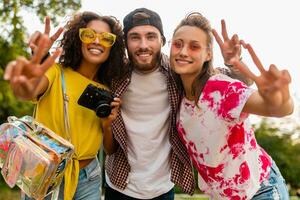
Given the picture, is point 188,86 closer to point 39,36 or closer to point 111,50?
point 111,50

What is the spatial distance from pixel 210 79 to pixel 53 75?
37.4 inches

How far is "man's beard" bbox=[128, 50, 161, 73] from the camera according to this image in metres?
3.14

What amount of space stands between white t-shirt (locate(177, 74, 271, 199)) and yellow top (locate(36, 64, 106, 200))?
0.66 metres

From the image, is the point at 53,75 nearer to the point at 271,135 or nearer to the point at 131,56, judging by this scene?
the point at 131,56

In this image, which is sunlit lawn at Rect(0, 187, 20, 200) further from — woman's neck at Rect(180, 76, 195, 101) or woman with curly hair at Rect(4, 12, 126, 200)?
woman's neck at Rect(180, 76, 195, 101)

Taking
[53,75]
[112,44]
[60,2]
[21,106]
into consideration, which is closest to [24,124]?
[53,75]

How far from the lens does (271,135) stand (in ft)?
41.8

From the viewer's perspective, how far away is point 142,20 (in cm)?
322

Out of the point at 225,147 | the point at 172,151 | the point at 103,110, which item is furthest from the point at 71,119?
the point at 225,147

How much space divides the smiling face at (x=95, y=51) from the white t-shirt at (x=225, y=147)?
724 millimetres

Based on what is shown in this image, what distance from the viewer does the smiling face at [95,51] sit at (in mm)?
3057

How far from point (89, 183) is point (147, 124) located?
52 cm

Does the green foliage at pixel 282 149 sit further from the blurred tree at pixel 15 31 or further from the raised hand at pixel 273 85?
the raised hand at pixel 273 85

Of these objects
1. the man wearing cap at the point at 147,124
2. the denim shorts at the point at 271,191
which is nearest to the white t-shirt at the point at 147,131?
the man wearing cap at the point at 147,124
